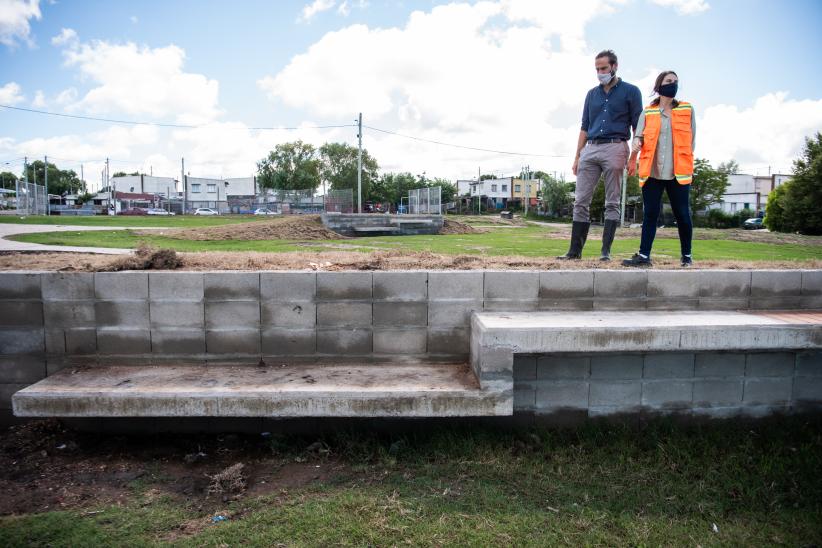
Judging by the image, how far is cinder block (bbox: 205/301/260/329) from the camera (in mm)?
4531

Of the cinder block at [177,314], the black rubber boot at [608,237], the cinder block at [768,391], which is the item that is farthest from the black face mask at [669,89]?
the cinder block at [177,314]

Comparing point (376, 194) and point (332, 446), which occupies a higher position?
point (376, 194)

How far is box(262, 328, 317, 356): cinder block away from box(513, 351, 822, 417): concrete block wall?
5.57 feet

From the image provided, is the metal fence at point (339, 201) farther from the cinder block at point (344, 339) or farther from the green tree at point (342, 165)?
the green tree at point (342, 165)

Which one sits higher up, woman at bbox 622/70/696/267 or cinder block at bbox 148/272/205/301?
woman at bbox 622/70/696/267

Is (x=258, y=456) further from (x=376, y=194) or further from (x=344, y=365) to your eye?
(x=376, y=194)

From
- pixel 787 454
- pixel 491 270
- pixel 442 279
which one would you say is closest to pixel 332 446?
pixel 442 279

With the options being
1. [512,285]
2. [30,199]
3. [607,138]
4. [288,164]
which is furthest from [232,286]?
[288,164]

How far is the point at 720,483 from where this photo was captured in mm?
3861

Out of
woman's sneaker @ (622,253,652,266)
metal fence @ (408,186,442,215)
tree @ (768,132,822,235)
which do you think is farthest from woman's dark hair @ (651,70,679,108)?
tree @ (768,132,822,235)

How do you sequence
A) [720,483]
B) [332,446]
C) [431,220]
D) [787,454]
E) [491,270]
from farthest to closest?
1. [431,220]
2. [491,270]
3. [332,446]
4. [787,454]
5. [720,483]

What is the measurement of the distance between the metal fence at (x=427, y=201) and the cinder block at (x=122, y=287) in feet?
58.1

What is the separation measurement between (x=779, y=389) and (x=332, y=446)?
372 cm

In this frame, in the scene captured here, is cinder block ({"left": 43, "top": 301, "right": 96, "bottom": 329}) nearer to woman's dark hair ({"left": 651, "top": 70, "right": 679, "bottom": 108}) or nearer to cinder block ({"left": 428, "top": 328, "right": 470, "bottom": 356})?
cinder block ({"left": 428, "top": 328, "right": 470, "bottom": 356})
